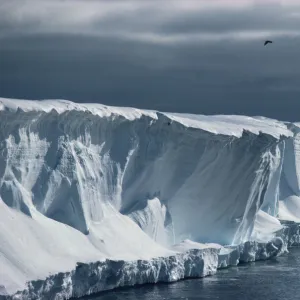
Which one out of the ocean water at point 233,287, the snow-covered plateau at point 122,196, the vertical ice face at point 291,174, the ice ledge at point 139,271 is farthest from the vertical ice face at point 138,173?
the vertical ice face at point 291,174

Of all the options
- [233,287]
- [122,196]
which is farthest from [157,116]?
[233,287]

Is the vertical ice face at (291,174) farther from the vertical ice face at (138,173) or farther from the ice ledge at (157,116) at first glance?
the vertical ice face at (138,173)

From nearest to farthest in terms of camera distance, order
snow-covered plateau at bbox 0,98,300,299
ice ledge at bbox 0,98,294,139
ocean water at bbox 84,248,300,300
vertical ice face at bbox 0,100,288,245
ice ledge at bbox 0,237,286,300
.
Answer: ice ledge at bbox 0,237,286,300, snow-covered plateau at bbox 0,98,300,299, ice ledge at bbox 0,98,294,139, vertical ice face at bbox 0,100,288,245, ocean water at bbox 84,248,300,300

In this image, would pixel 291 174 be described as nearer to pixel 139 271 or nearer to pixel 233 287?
pixel 233 287

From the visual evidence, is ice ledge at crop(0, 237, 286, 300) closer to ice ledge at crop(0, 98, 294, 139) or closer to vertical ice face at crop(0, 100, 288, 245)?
vertical ice face at crop(0, 100, 288, 245)

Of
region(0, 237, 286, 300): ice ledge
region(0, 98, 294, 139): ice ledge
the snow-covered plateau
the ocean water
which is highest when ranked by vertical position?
region(0, 98, 294, 139): ice ledge

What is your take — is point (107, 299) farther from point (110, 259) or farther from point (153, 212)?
point (153, 212)

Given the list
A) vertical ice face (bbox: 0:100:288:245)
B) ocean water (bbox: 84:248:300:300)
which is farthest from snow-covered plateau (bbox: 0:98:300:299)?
ocean water (bbox: 84:248:300:300)
